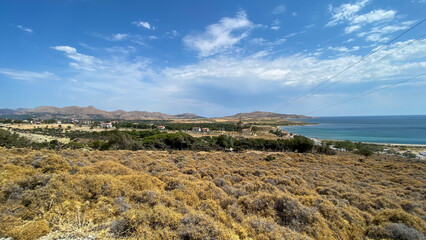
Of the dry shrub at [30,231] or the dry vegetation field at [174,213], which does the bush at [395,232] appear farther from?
the dry shrub at [30,231]

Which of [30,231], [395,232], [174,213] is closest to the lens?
[30,231]

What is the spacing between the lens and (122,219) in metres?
3.55

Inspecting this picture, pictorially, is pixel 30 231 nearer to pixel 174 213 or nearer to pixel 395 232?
pixel 174 213

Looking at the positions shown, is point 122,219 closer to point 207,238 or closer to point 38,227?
point 38,227

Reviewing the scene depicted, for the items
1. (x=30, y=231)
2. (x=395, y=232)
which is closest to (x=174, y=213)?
(x=30, y=231)

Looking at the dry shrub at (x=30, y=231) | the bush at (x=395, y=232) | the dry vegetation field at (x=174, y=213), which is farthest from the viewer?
the bush at (x=395, y=232)

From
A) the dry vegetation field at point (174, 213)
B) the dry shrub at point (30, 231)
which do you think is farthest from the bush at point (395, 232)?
the dry shrub at point (30, 231)

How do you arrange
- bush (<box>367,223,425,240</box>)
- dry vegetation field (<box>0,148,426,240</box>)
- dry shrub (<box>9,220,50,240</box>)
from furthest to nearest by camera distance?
bush (<box>367,223,425,240</box>), dry vegetation field (<box>0,148,426,240</box>), dry shrub (<box>9,220,50,240</box>)

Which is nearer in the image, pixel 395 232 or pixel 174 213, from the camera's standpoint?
pixel 174 213

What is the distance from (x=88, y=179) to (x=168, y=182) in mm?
2548

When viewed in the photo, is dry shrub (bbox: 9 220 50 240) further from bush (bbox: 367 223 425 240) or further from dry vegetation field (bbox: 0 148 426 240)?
bush (bbox: 367 223 425 240)

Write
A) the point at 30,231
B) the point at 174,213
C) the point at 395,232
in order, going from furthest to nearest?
1. the point at 395,232
2. the point at 174,213
3. the point at 30,231

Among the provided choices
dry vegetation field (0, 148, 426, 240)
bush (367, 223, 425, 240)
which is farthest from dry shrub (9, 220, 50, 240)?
bush (367, 223, 425, 240)

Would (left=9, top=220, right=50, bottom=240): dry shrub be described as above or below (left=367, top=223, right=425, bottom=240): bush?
above
